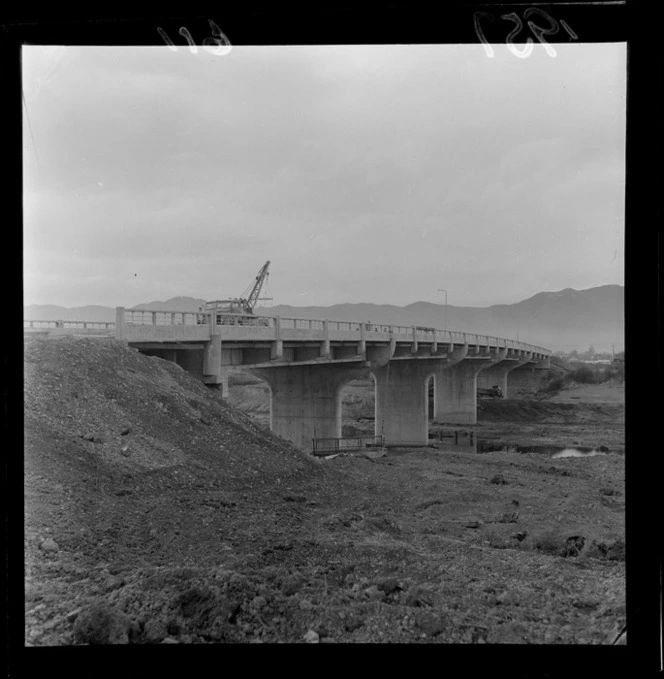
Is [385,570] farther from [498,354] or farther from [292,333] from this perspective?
[498,354]

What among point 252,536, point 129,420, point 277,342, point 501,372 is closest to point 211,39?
point 252,536

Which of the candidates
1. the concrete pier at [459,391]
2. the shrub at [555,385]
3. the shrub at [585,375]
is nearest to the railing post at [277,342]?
the shrub at [585,375]

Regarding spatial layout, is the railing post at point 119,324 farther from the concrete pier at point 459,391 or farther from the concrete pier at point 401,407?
the concrete pier at point 459,391

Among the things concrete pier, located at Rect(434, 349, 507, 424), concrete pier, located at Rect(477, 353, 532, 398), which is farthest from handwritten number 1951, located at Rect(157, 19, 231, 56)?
concrete pier, located at Rect(477, 353, 532, 398)

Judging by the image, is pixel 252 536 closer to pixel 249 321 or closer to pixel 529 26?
pixel 529 26

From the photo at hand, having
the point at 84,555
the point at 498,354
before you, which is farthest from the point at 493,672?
the point at 498,354
